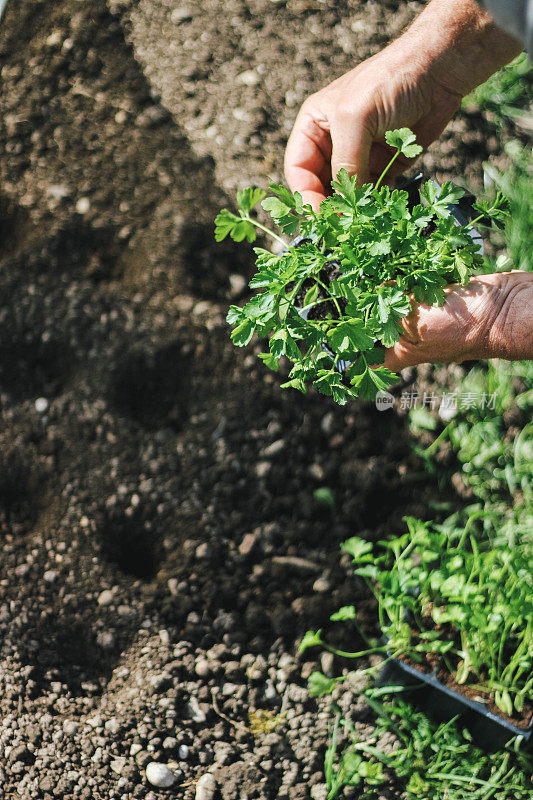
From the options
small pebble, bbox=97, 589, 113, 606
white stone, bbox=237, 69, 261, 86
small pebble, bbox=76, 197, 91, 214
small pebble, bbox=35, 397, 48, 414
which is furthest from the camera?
white stone, bbox=237, 69, 261, 86

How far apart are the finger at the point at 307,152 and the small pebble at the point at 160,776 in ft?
5.42

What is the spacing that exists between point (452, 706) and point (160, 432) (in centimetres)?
121

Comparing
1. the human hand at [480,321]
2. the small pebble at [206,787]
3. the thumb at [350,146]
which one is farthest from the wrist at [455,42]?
the small pebble at [206,787]

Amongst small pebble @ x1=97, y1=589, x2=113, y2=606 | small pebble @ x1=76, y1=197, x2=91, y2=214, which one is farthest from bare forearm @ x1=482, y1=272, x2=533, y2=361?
small pebble @ x1=76, y1=197, x2=91, y2=214

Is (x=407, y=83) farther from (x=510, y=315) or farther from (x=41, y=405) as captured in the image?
(x=41, y=405)

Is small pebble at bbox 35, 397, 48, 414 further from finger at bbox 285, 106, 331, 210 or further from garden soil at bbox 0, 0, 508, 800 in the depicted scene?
finger at bbox 285, 106, 331, 210

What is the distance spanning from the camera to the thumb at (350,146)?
5.65ft

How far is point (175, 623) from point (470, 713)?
891 millimetres

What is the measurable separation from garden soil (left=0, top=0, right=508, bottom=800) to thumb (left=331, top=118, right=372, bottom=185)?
0.73m

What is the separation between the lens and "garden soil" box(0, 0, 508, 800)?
6.49 feet

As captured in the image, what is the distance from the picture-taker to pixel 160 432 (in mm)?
2262

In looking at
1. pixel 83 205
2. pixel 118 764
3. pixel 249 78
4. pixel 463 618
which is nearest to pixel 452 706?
pixel 463 618

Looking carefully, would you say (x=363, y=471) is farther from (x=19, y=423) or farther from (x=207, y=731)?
(x=19, y=423)

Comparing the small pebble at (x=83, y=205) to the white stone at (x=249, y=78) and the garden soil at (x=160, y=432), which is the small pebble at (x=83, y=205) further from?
the white stone at (x=249, y=78)
